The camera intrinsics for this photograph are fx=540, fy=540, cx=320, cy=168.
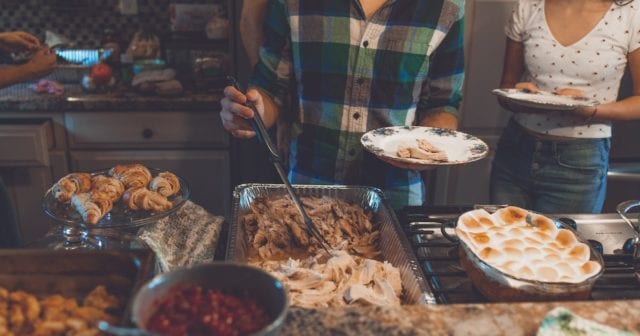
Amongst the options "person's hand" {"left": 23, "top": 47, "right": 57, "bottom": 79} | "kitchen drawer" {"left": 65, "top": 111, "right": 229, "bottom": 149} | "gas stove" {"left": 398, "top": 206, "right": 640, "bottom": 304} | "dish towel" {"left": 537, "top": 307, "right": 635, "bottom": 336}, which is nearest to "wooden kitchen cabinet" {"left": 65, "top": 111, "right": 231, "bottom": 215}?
"kitchen drawer" {"left": 65, "top": 111, "right": 229, "bottom": 149}

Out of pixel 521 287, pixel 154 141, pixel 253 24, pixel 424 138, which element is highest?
pixel 253 24

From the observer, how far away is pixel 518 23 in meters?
2.03

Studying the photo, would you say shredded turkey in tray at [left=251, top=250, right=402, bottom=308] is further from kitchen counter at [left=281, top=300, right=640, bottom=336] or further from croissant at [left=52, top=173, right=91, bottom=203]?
croissant at [left=52, top=173, right=91, bottom=203]

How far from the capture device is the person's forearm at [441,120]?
5.44 ft

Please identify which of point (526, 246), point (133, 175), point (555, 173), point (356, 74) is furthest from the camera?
point (555, 173)

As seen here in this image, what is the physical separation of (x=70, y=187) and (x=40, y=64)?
1.12 m

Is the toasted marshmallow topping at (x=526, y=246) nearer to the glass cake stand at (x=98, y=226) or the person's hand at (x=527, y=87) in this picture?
the glass cake stand at (x=98, y=226)

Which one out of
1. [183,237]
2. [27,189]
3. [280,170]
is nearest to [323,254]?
[280,170]

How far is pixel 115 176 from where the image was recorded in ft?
4.54

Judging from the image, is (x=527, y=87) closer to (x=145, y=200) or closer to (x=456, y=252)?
(x=456, y=252)

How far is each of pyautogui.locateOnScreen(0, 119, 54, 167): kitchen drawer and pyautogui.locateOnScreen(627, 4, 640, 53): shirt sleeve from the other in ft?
8.21

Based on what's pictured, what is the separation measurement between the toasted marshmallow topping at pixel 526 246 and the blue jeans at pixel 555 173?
86 cm

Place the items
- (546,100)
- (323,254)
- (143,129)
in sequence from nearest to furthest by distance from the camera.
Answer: (323,254), (546,100), (143,129)

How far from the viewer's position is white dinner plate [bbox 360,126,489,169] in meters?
1.32
